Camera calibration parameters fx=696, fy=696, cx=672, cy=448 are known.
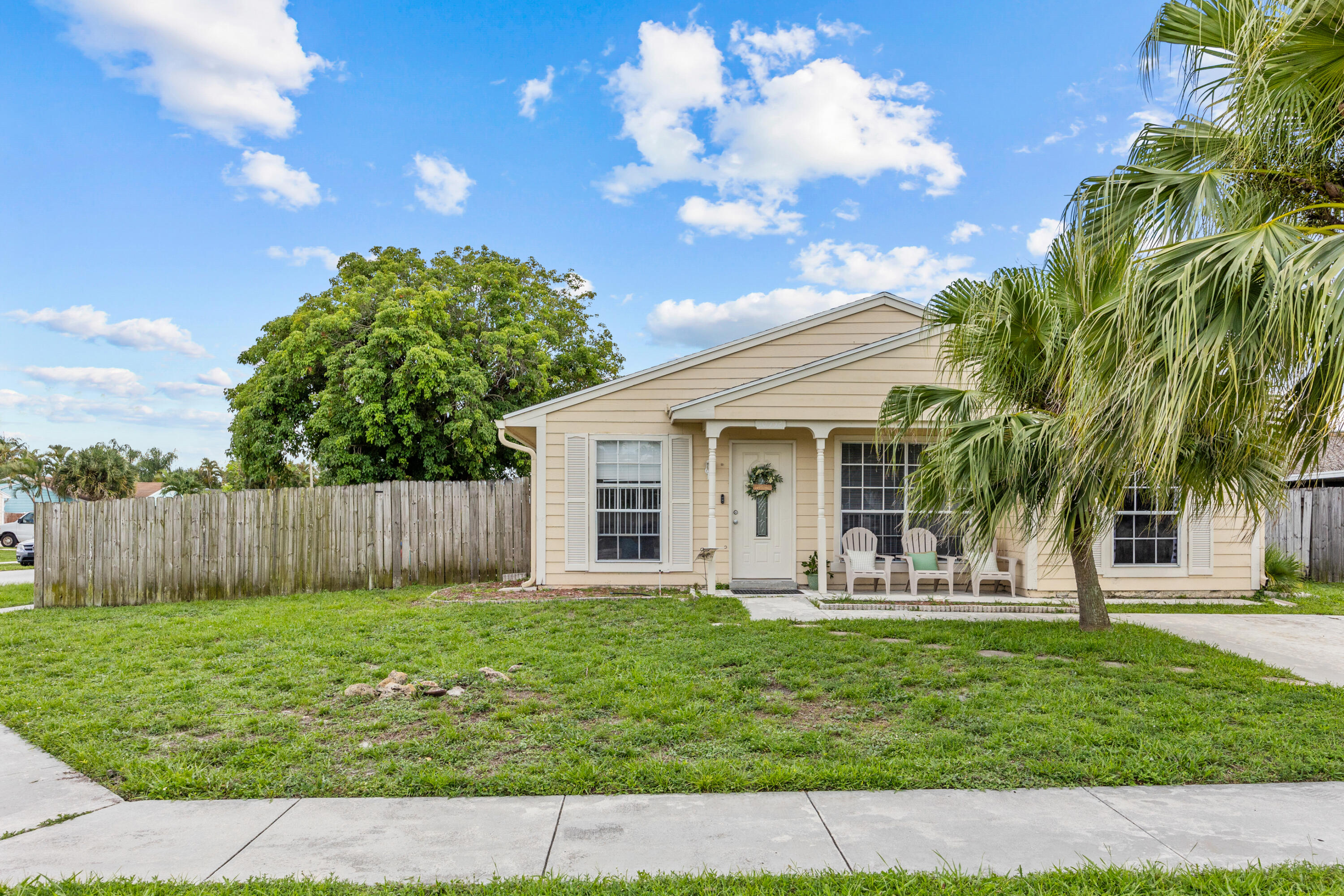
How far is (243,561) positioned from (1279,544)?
18.1 metres

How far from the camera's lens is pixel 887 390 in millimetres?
9914

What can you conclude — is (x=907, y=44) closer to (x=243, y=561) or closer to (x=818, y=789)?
(x=818, y=789)

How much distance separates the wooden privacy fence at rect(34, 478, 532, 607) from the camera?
10000mm


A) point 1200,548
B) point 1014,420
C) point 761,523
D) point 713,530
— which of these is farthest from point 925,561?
point 1200,548

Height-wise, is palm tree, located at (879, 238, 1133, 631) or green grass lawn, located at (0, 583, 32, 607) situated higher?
palm tree, located at (879, 238, 1133, 631)

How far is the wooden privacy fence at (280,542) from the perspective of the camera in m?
10.0

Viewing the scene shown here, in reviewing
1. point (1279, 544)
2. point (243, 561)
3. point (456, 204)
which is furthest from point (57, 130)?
point (1279, 544)

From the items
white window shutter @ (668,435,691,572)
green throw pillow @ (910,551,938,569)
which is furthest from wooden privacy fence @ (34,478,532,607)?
green throw pillow @ (910,551,938,569)

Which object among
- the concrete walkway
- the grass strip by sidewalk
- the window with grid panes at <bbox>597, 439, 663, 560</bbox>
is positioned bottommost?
the concrete walkway

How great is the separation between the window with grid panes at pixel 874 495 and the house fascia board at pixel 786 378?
4.50 ft

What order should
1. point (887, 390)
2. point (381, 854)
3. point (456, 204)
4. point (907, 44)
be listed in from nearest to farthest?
point (381, 854)
point (887, 390)
point (907, 44)
point (456, 204)

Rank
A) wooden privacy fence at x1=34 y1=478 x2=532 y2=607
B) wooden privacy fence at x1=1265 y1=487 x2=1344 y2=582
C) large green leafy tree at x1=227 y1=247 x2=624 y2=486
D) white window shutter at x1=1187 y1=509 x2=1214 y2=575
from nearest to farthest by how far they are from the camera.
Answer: white window shutter at x1=1187 y1=509 x2=1214 y2=575 < wooden privacy fence at x1=34 y1=478 x2=532 y2=607 < wooden privacy fence at x1=1265 y1=487 x2=1344 y2=582 < large green leafy tree at x1=227 y1=247 x2=624 y2=486

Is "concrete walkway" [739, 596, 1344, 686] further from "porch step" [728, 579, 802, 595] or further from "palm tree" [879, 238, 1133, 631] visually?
"palm tree" [879, 238, 1133, 631]

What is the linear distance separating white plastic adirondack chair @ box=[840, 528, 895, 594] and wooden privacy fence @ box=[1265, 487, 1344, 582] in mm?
8455
